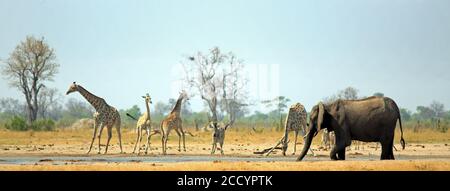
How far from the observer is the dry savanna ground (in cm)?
1973

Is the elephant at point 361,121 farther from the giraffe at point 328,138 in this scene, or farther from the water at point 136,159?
the giraffe at point 328,138

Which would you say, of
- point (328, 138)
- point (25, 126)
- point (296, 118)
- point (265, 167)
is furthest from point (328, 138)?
point (25, 126)

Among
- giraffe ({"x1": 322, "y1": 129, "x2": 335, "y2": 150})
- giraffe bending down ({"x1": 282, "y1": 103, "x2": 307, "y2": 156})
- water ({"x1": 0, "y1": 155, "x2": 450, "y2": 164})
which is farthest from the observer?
giraffe ({"x1": 322, "y1": 129, "x2": 335, "y2": 150})

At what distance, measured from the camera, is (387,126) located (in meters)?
23.5

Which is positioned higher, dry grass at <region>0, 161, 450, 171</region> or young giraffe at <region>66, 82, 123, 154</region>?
young giraffe at <region>66, 82, 123, 154</region>

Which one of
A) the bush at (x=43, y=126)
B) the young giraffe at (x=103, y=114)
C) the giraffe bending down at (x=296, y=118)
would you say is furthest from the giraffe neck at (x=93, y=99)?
the bush at (x=43, y=126)

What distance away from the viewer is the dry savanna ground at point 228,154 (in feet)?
64.7

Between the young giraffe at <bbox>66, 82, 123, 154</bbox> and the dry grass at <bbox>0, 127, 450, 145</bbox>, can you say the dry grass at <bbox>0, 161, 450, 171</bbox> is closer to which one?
the young giraffe at <bbox>66, 82, 123, 154</bbox>

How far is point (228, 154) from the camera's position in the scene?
28.5 m

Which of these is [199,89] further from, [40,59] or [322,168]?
[322,168]

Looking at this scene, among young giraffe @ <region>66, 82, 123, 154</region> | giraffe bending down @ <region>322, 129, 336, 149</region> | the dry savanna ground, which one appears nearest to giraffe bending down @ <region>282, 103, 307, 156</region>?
the dry savanna ground
